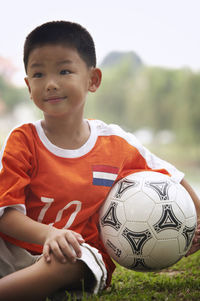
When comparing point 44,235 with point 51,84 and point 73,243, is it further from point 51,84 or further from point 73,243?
point 51,84

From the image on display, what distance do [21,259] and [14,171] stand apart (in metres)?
0.38

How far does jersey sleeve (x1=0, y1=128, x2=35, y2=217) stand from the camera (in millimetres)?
1657

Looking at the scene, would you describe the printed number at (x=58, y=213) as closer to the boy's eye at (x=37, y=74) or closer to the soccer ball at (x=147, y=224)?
the soccer ball at (x=147, y=224)

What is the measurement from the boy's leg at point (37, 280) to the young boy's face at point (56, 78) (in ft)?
2.16

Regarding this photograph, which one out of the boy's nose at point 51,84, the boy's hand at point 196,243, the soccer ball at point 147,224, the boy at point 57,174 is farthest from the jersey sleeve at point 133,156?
the boy's nose at point 51,84

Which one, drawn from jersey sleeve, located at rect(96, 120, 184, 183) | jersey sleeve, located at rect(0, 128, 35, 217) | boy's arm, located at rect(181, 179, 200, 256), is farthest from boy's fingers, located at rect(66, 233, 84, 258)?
boy's arm, located at rect(181, 179, 200, 256)

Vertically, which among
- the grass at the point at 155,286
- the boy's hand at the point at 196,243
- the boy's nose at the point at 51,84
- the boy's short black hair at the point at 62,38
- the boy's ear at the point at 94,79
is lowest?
the grass at the point at 155,286

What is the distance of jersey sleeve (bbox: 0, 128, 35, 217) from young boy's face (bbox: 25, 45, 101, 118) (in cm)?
20

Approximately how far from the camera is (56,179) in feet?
5.90

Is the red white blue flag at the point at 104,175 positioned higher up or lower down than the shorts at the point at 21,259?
higher up

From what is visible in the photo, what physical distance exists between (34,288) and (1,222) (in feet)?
0.96

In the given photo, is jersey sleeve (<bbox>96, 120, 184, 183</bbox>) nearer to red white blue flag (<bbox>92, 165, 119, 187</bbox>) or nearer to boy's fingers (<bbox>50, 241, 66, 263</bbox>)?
red white blue flag (<bbox>92, 165, 119, 187</bbox>)

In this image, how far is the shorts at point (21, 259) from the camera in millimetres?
1647

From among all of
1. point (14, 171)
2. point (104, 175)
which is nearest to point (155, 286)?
point (104, 175)
